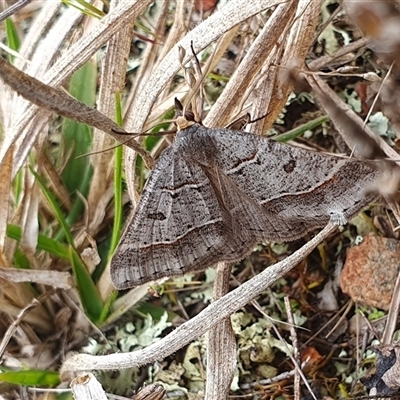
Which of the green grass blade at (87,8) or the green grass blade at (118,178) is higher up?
the green grass blade at (87,8)

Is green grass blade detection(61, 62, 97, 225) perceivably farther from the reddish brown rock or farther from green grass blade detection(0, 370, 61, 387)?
the reddish brown rock

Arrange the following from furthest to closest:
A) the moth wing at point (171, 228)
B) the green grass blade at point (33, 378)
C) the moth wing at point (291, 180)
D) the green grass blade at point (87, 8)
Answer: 1. the green grass blade at point (87, 8)
2. the green grass blade at point (33, 378)
3. the moth wing at point (171, 228)
4. the moth wing at point (291, 180)

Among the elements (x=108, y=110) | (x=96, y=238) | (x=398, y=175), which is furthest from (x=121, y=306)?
(x=398, y=175)

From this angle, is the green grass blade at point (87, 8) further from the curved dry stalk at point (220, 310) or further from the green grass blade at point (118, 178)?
the curved dry stalk at point (220, 310)

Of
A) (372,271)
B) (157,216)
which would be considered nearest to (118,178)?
(157,216)

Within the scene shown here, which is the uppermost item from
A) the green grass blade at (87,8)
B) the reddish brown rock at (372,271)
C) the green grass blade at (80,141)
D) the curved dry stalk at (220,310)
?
the green grass blade at (87,8)

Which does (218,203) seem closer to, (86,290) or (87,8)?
(86,290)

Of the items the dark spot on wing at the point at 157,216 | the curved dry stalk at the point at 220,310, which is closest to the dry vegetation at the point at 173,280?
the curved dry stalk at the point at 220,310
